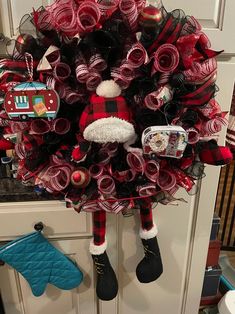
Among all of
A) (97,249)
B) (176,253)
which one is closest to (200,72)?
(97,249)

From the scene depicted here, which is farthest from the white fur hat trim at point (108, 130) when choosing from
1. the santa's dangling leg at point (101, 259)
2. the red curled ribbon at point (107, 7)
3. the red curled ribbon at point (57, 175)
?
the santa's dangling leg at point (101, 259)

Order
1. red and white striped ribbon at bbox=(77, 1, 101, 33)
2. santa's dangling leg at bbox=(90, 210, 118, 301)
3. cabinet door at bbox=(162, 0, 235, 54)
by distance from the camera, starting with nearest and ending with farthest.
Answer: red and white striped ribbon at bbox=(77, 1, 101, 33), cabinet door at bbox=(162, 0, 235, 54), santa's dangling leg at bbox=(90, 210, 118, 301)

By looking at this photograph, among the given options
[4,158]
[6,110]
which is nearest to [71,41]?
[6,110]

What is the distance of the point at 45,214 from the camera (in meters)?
0.99

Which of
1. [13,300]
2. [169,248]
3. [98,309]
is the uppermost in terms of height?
[169,248]

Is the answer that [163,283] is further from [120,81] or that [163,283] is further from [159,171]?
[120,81]

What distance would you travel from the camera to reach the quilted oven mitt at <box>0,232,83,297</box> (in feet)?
3.22

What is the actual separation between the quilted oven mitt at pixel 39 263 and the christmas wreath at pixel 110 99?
31 cm

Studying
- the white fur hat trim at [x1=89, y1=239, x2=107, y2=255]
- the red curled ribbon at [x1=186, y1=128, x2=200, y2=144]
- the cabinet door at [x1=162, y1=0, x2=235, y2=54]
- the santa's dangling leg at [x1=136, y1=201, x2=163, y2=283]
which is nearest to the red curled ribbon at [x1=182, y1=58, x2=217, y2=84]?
the red curled ribbon at [x1=186, y1=128, x2=200, y2=144]

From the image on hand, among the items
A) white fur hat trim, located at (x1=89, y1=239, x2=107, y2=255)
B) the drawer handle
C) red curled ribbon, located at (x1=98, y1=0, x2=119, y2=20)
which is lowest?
white fur hat trim, located at (x1=89, y1=239, x2=107, y2=255)

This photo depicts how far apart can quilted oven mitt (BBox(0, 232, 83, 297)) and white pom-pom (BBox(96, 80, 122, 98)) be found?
54 centimetres

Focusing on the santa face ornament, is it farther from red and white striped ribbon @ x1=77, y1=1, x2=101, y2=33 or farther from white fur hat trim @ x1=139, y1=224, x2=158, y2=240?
white fur hat trim @ x1=139, y1=224, x2=158, y2=240

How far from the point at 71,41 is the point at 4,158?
0.49m

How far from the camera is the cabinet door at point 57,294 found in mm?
1076
